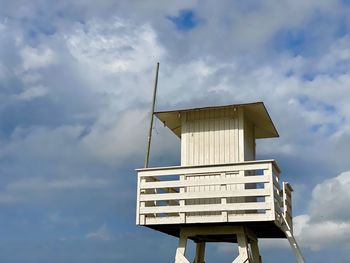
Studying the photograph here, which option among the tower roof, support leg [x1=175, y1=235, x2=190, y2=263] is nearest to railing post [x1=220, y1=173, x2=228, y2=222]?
support leg [x1=175, y1=235, x2=190, y2=263]

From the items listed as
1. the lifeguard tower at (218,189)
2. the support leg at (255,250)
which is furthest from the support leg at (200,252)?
the support leg at (255,250)

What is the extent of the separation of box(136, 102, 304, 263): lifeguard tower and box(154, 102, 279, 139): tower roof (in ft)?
0.11

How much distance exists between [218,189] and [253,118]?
375 cm

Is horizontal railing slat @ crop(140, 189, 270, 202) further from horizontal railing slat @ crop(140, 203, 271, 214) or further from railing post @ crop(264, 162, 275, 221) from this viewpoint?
horizontal railing slat @ crop(140, 203, 271, 214)

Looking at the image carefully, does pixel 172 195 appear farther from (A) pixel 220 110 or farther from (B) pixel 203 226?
(A) pixel 220 110

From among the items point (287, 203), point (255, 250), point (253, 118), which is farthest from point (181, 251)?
point (253, 118)

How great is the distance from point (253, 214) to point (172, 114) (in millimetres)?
4809

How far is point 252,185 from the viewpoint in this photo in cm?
1875

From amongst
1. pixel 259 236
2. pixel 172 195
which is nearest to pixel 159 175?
pixel 172 195

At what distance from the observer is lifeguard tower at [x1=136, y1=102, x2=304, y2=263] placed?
16.6 m

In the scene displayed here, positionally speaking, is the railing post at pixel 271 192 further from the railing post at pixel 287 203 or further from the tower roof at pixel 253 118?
the tower roof at pixel 253 118

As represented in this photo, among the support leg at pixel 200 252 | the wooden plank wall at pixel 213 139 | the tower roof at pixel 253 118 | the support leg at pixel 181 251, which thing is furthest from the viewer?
the support leg at pixel 200 252

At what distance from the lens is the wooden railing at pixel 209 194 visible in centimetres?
1647

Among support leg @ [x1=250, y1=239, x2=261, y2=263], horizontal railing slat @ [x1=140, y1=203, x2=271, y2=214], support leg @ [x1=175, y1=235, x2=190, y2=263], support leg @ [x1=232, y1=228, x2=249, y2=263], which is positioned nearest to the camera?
horizontal railing slat @ [x1=140, y1=203, x2=271, y2=214]
